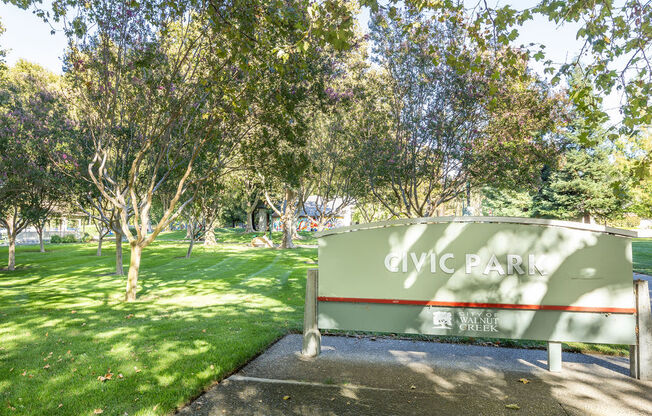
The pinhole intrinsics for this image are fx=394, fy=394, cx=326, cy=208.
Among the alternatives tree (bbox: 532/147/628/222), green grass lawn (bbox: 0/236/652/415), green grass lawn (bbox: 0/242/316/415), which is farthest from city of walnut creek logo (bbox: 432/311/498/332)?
tree (bbox: 532/147/628/222)

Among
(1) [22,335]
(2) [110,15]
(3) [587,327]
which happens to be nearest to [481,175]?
(3) [587,327]

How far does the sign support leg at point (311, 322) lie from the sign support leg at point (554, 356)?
3.06 m

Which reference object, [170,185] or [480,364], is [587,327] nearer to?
[480,364]

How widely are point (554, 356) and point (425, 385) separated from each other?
1826 millimetres

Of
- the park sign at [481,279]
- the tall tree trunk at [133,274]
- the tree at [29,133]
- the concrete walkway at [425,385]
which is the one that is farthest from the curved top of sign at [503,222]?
the tree at [29,133]

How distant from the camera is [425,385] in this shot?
4629 mm

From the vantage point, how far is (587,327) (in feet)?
16.1

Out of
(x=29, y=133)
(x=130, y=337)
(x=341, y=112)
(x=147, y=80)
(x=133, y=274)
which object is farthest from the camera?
(x=341, y=112)

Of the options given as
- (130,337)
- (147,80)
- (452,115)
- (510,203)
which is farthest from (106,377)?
(510,203)

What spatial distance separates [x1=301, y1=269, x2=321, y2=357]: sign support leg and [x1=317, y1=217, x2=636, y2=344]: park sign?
12 cm

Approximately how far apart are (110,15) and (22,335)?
735 centimetres

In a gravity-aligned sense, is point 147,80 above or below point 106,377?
above

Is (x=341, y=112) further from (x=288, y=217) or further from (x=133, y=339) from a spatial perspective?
(x=133, y=339)

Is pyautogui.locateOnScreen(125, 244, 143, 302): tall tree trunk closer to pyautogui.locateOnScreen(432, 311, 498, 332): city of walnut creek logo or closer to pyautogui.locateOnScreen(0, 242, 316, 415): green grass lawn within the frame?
pyautogui.locateOnScreen(0, 242, 316, 415): green grass lawn
